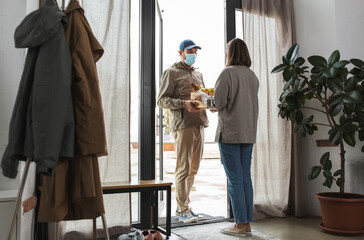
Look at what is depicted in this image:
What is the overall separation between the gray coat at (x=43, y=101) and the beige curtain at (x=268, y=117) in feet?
7.88

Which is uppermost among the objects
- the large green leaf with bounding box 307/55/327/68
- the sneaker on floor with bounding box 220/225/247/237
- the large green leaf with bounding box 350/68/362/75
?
the large green leaf with bounding box 307/55/327/68

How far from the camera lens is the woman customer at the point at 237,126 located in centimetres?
266

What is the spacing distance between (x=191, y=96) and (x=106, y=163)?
987 millimetres

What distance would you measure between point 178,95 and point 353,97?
1.54 meters

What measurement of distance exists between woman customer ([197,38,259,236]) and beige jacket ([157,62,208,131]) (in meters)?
0.46

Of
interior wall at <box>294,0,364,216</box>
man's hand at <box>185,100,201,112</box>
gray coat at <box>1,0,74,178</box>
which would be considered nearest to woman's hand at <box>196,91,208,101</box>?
man's hand at <box>185,100,201,112</box>

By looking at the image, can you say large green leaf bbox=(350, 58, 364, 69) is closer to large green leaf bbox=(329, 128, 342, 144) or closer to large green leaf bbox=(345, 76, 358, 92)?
large green leaf bbox=(345, 76, 358, 92)

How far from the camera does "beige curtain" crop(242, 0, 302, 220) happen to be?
11.2ft

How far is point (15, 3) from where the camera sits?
1891 millimetres

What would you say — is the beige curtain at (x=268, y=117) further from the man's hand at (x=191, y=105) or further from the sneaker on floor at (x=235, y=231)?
the man's hand at (x=191, y=105)

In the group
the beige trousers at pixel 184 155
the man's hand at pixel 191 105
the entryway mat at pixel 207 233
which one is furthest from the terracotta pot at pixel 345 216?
the man's hand at pixel 191 105

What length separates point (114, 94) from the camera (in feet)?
8.83

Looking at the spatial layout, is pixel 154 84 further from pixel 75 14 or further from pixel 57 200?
pixel 57 200

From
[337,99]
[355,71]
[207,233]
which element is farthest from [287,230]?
[355,71]
